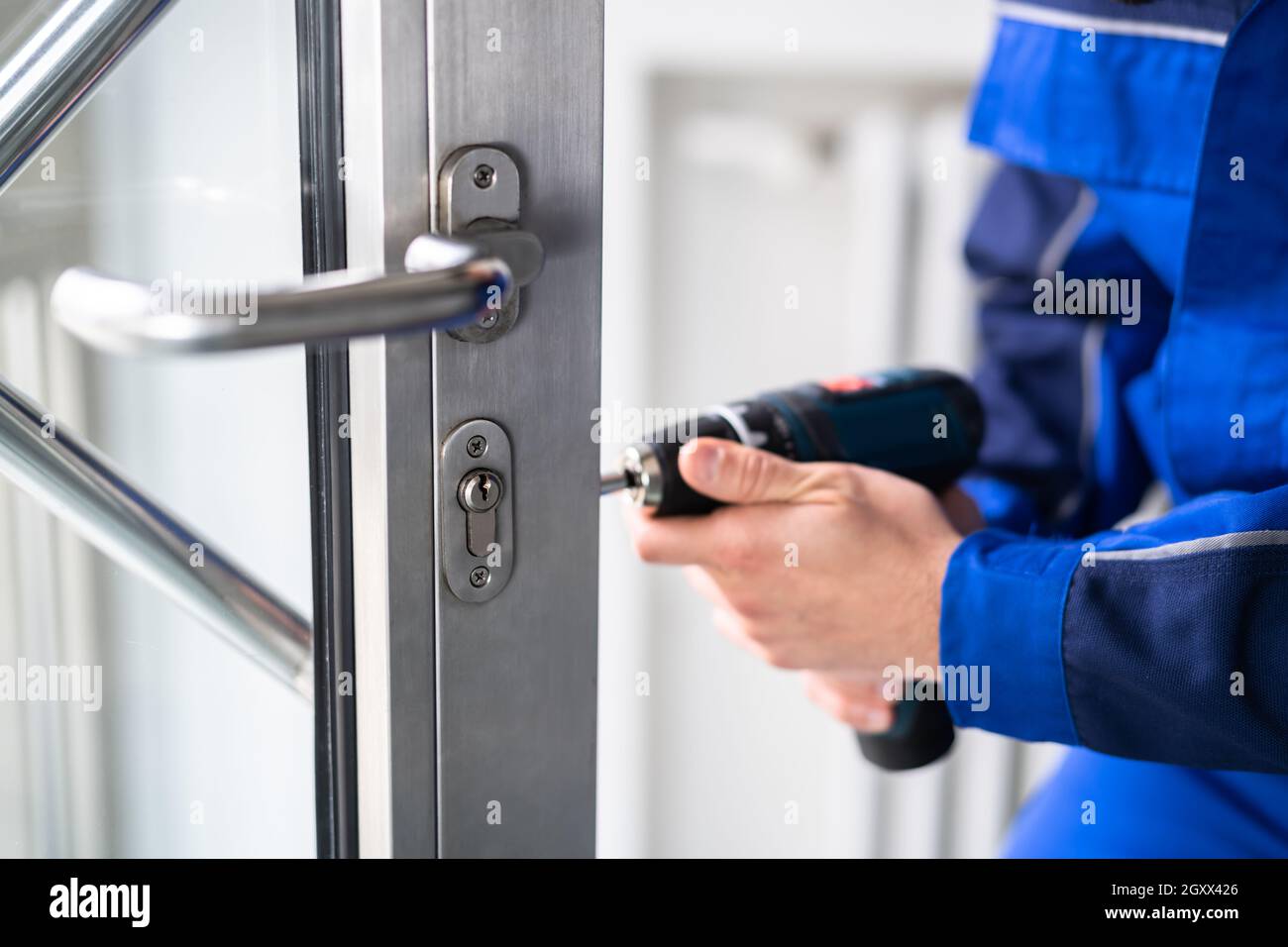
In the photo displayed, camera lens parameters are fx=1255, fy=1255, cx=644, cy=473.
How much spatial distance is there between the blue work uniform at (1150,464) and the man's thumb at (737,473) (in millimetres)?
92

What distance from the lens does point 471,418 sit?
1.55ft

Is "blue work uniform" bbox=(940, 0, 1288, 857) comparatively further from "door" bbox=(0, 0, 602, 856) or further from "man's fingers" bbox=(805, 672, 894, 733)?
"door" bbox=(0, 0, 602, 856)

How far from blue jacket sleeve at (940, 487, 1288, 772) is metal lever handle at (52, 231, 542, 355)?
0.31 m

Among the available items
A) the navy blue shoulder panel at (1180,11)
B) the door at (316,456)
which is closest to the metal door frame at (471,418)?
the door at (316,456)

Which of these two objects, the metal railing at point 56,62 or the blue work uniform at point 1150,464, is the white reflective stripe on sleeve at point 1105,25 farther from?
the metal railing at point 56,62

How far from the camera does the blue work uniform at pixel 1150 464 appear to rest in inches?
22.0

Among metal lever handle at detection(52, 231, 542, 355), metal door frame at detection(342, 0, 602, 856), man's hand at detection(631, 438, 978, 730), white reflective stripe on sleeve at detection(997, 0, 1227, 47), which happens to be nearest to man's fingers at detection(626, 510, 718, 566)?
man's hand at detection(631, 438, 978, 730)

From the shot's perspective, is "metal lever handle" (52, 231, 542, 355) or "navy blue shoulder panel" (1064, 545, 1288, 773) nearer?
"metal lever handle" (52, 231, 542, 355)

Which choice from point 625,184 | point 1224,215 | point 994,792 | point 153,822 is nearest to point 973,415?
point 1224,215

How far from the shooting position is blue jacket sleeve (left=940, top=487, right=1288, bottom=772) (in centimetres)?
55

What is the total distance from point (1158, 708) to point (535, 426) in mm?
313

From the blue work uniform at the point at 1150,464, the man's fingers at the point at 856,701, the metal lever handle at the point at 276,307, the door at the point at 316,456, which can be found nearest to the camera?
the metal lever handle at the point at 276,307

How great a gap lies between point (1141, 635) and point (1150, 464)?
0.35 meters

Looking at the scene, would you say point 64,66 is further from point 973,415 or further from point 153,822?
point 973,415
